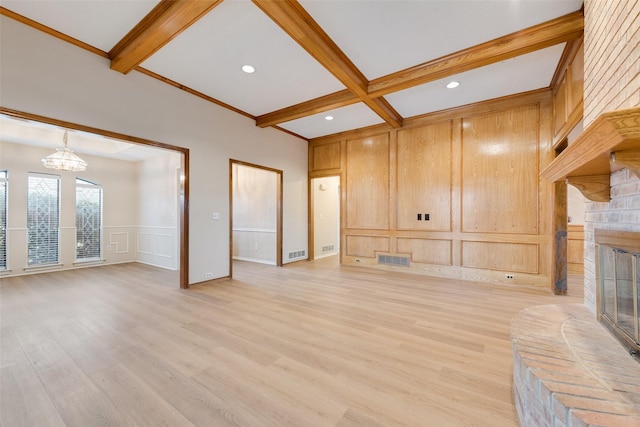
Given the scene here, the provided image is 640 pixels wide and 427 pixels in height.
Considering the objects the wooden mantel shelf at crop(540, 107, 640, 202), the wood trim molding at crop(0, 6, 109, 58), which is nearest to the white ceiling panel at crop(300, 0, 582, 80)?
the wooden mantel shelf at crop(540, 107, 640, 202)

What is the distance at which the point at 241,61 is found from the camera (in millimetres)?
3062

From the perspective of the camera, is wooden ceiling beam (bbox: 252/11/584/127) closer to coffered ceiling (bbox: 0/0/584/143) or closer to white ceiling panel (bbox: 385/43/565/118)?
coffered ceiling (bbox: 0/0/584/143)

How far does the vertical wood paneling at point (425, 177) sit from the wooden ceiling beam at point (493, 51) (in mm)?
1699

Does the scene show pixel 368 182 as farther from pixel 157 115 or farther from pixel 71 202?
pixel 71 202

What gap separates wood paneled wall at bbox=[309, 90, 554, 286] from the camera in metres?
3.88

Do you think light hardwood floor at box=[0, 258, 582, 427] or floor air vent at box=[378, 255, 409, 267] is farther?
floor air vent at box=[378, 255, 409, 267]

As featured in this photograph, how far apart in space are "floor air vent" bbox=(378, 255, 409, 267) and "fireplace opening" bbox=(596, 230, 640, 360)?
328cm

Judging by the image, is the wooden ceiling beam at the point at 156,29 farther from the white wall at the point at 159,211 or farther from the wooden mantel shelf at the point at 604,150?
the wooden mantel shelf at the point at 604,150

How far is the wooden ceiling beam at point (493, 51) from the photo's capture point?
2363 millimetres

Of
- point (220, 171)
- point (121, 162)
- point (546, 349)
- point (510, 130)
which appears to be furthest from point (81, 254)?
point (510, 130)

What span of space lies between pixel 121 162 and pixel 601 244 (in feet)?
28.0

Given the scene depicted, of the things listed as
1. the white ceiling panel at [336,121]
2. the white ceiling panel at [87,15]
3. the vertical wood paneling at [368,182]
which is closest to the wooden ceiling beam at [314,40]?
the white ceiling panel at [336,121]

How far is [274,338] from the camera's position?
2268mm

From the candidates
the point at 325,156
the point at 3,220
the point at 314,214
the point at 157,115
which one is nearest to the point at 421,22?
the point at 157,115
